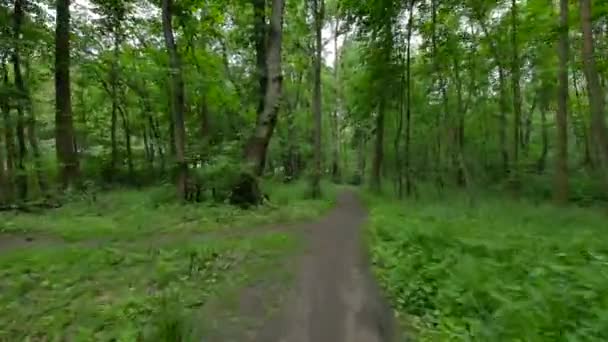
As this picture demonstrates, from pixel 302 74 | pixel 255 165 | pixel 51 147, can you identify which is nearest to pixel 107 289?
pixel 255 165

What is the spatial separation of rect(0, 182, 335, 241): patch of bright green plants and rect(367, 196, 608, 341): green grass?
3.99m

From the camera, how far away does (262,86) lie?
48.9 feet

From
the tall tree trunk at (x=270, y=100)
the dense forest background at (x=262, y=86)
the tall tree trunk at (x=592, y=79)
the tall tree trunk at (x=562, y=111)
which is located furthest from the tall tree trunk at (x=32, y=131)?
the tall tree trunk at (x=562, y=111)

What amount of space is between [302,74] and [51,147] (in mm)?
18889

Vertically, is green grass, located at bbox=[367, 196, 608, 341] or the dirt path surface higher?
green grass, located at bbox=[367, 196, 608, 341]

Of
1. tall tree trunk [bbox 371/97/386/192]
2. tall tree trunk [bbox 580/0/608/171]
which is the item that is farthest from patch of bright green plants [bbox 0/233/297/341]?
tall tree trunk [bbox 371/97/386/192]

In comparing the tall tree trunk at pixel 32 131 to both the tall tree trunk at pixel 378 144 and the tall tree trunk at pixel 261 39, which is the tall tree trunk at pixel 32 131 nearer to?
the tall tree trunk at pixel 261 39

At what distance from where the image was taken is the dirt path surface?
3914 mm

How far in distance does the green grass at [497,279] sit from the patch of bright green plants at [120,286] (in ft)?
7.17

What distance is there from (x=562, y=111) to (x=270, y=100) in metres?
9.09

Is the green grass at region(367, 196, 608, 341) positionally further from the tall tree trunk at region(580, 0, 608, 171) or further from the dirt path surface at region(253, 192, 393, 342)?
the tall tree trunk at region(580, 0, 608, 171)

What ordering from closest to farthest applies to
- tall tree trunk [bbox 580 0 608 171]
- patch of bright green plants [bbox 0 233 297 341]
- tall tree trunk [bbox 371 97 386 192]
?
1. patch of bright green plants [bbox 0 233 297 341]
2. tall tree trunk [bbox 580 0 608 171]
3. tall tree trunk [bbox 371 97 386 192]

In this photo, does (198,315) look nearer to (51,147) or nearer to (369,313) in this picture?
(369,313)

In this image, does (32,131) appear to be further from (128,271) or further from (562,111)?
(562,111)
